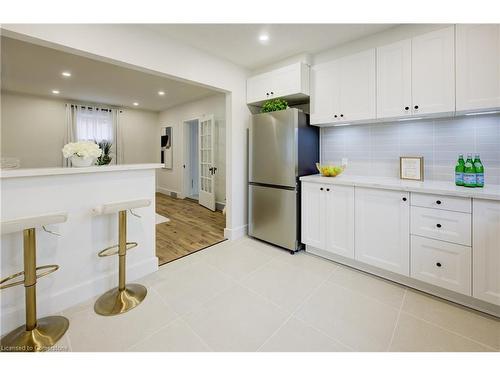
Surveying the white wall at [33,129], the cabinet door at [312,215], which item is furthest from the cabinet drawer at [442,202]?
the white wall at [33,129]

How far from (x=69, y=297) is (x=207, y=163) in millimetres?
3838

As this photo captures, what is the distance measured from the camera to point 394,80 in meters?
2.24

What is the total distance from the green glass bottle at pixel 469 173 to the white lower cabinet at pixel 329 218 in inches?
34.9

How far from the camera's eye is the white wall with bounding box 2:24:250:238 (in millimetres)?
1778

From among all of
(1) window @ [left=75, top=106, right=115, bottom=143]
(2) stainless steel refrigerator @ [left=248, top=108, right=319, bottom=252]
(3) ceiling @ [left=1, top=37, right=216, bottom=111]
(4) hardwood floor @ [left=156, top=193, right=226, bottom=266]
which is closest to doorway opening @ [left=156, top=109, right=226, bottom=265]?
(4) hardwood floor @ [left=156, top=193, right=226, bottom=266]

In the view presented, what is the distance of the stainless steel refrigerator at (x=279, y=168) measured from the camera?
2725 mm

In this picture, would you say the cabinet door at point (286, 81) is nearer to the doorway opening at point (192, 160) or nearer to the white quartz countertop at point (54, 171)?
the white quartz countertop at point (54, 171)

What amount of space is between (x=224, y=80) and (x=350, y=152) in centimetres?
187

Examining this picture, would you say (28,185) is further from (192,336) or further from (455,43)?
(455,43)

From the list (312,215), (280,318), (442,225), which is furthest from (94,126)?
(442,225)

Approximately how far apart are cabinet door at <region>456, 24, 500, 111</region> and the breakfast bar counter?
281 centimetres

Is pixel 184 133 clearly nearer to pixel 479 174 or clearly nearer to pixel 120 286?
pixel 120 286

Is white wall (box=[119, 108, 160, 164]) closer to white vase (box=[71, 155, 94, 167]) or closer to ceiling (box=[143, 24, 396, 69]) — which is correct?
ceiling (box=[143, 24, 396, 69])
